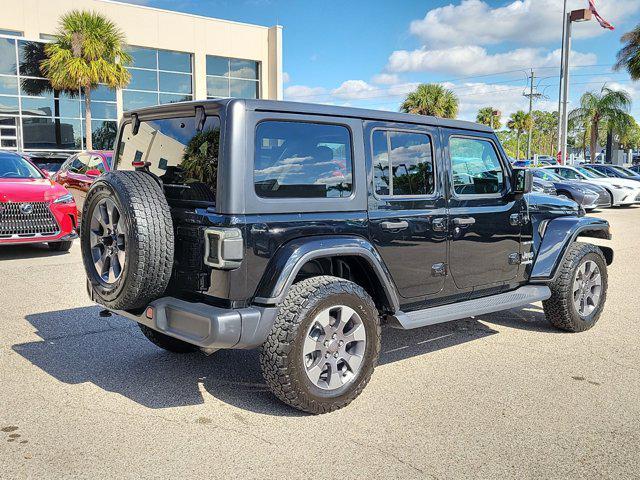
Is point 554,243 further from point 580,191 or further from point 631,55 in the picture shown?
point 631,55

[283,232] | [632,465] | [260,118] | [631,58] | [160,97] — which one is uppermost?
[631,58]

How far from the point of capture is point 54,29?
28.8 meters

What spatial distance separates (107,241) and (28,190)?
5989mm

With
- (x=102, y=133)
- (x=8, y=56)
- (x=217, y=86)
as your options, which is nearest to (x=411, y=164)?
(x=8, y=56)

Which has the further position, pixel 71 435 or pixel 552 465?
pixel 71 435

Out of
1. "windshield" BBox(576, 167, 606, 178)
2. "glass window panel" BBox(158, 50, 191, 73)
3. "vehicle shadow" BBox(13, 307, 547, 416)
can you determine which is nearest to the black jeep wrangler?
"vehicle shadow" BBox(13, 307, 547, 416)

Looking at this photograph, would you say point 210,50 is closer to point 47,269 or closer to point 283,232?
point 47,269

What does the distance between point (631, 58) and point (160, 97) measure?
2561cm

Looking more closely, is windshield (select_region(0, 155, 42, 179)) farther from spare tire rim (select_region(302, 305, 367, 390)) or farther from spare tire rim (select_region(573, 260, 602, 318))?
spare tire rim (select_region(573, 260, 602, 318))

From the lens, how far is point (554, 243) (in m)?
5.47

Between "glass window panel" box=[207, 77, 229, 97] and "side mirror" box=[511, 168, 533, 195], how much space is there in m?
30.3

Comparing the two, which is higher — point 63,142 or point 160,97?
point 160,97

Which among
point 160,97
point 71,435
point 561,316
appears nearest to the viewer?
point 71,435

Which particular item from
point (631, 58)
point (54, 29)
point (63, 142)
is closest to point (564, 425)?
point (63, 142)
